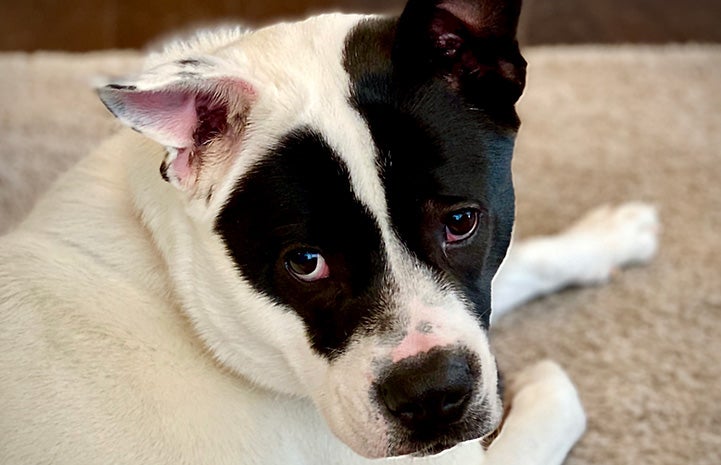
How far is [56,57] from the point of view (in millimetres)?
3379

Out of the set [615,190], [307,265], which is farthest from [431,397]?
[615,190]

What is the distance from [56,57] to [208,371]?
90.8 inches

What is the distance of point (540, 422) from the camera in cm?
178

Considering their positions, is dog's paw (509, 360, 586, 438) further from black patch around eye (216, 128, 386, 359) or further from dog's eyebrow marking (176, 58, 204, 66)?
dog's eyebrow marking (176, 58, 204, 66)

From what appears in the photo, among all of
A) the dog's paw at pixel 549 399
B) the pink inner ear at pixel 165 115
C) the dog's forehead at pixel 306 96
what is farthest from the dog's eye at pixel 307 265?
the dog's paw at pixel 549 399

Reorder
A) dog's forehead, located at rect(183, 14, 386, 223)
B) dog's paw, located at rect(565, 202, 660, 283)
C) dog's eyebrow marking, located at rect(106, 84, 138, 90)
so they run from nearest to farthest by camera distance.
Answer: dog's eyebrow marking, located at rect(106, 84, 138, 90)
dog's forehead, located at rect(183, 14, 386, 223)
dog's paw, located at rect(565, 202, 660, 283)

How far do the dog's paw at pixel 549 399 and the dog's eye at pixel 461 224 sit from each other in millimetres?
551

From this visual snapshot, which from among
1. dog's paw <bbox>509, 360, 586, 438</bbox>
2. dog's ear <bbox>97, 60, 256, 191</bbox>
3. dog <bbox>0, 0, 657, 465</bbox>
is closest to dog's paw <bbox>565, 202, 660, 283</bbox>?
dog's paw <bbox>509, 360, 586, 438</bbox>

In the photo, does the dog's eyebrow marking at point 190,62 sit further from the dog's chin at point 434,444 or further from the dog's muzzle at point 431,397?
the dog's chin at point 434,444

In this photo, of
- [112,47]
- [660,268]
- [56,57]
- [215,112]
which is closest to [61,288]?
[215,112]

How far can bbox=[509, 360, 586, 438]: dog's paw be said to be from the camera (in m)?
1.80

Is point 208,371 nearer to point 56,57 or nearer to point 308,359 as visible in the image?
point 308,359

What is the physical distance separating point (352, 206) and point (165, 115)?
11.5 inches

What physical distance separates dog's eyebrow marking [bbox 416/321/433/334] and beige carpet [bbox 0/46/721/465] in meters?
0.79
